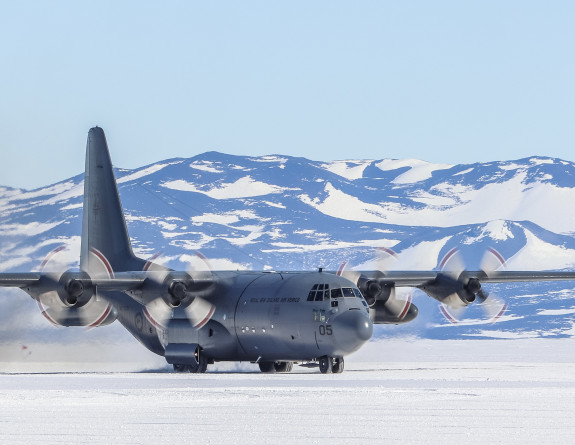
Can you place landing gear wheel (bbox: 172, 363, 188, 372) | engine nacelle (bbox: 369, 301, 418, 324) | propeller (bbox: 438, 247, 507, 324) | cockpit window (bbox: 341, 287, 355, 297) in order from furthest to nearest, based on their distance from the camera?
propeller (bbox: 438, 247, 507, 324)
engine nacelle (bbox: 369, 301, 418, 324)
landing gear wheel (bbox: 172, 363, 188, 372)
cockpit window (bbox: 341, 287, 355, 297)

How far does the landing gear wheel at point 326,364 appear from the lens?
3824 centimetres

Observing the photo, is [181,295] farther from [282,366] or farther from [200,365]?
[282,366]

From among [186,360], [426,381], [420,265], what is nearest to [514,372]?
[426,381]

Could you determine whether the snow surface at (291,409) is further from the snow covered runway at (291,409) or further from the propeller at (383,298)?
the propeller at (383,298)

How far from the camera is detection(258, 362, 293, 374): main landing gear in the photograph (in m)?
41.5

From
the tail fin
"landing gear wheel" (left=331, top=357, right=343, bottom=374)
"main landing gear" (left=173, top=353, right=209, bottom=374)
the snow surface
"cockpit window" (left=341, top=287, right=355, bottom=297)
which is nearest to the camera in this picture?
the snow surface

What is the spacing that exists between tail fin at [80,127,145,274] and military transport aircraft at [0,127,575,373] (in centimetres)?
8

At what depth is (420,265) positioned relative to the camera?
642ft

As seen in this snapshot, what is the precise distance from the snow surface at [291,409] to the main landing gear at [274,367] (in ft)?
13.9

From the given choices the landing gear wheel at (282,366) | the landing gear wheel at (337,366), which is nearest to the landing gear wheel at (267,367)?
the landing gear wheel at (282,366)

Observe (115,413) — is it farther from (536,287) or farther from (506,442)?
(536,287)

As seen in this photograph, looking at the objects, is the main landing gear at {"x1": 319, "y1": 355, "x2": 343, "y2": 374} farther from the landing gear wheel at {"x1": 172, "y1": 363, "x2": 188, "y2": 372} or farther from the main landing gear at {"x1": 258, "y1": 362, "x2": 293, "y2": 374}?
the landing gear wheel at {"x1": 172, "y1": 363, "x2": 188, "y2": 372}

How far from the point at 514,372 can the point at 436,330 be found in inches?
3767

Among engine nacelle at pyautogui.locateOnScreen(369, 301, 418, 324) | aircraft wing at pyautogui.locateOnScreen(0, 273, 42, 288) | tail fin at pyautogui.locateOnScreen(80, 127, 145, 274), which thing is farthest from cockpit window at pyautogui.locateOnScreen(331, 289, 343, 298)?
tail fin at pyautogui.locateOnScreen(80, 127, 145, 274)
